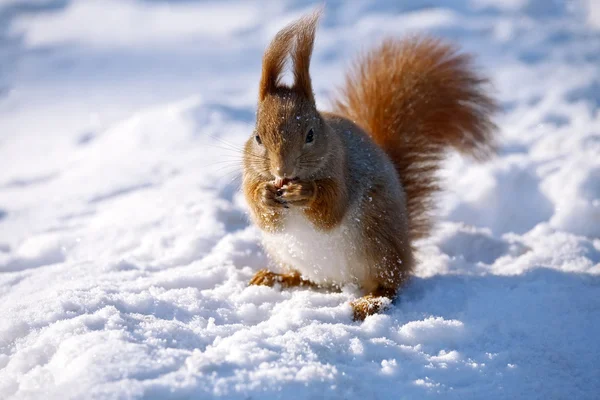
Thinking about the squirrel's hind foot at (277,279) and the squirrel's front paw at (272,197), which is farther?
the squirrel's hind foot at (277,279)

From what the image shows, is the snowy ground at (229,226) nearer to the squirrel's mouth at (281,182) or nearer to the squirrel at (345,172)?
the squirrel at (345,172)

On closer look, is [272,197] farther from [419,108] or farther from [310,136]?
[419,108]

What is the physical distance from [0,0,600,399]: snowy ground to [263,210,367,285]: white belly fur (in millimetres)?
90

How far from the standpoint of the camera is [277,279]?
206cm

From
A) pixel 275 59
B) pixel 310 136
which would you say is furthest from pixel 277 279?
pixel 275 59

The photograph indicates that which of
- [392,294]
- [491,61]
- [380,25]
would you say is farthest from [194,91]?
[392,294]

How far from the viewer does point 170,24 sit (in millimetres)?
5234

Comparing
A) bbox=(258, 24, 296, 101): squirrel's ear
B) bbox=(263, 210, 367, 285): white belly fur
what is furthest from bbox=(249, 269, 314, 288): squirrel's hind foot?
bbox=(258, 24, 296, 101): squirrel's ear

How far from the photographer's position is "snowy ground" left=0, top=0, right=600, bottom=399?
1.37m

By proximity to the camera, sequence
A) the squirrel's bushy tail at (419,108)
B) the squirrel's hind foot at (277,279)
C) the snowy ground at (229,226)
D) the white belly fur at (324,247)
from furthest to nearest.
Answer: the squirrel's bushy tail at (419,108), the squirrel's hind foot at (277,279), the white belly fur at (324,247), the snowy ground at (229,226)

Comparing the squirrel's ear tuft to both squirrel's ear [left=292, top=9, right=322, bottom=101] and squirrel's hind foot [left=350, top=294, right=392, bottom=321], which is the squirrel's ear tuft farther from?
squirrel's hind foot [left=350, top=294, right=392, bottom=321]

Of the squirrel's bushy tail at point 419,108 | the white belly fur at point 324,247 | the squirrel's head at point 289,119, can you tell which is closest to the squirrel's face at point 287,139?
the squirrel's head at point 289,119

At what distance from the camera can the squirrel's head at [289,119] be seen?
1784 millimetres

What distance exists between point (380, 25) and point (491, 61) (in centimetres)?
101
